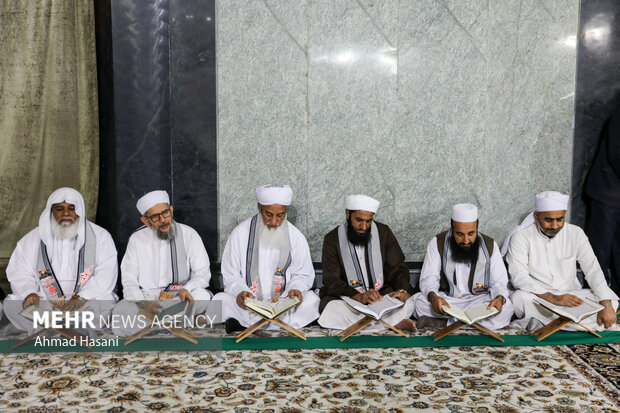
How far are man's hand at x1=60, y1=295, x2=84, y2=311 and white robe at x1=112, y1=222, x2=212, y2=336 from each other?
1.07 feet

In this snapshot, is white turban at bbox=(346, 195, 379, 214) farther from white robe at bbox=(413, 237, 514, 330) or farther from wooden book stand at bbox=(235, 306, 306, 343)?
wooden book stand at bbox=(235, 306, 306, 343)

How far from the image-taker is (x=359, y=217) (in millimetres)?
4668

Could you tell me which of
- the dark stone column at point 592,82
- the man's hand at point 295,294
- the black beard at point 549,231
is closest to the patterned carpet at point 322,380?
the man's hand at point 295,294

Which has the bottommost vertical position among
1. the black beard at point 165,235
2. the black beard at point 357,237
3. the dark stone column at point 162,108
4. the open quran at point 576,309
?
the open quran at point 576,309

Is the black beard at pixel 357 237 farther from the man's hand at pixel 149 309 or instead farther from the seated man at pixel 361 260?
the man's hand at pixel 149 309

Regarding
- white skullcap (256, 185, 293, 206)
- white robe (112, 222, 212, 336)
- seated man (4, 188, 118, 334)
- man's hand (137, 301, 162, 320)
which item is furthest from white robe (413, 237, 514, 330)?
seated man (4, 188, 118, 334)

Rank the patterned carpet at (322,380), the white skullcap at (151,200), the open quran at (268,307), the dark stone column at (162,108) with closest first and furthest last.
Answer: the patterned carpet at (322,380) < the open quran at (268,307) < the white skullcap at (151,200) < the dark stone column at (162,108)

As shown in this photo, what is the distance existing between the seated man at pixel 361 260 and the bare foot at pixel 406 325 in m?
0.14

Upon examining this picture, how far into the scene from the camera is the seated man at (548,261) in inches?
179

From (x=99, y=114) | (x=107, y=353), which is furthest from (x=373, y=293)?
(x=99, y=114)

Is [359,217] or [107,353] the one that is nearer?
[107,353]

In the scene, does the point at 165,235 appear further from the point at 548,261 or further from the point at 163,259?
the point at 548,261

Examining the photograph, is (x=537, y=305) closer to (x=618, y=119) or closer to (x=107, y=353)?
(x=618, y=119)

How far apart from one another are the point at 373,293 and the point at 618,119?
270 cm
